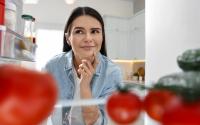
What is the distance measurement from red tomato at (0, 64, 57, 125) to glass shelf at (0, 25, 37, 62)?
1.45 ft

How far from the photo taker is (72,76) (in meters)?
1.01

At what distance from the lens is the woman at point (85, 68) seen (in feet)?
2.63

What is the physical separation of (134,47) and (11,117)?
4.12 m

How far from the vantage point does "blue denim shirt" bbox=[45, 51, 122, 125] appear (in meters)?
0.95

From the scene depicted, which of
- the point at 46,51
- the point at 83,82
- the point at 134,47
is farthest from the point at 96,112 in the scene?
the point at 134,47

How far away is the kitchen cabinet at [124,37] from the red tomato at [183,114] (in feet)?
12.6

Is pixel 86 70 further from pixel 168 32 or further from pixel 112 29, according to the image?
pixel 112 29

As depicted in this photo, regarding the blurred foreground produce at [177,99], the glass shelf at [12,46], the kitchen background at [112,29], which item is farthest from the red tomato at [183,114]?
the kitchen background at [112,29]

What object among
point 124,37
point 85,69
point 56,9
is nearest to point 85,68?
point 85,69

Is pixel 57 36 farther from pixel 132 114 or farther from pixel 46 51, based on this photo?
pixel 132 114

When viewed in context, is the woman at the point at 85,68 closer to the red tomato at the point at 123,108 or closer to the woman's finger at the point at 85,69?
the woman's finger at the point at 85,69

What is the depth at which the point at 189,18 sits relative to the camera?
428 millimetres

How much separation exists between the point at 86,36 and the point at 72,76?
23cm

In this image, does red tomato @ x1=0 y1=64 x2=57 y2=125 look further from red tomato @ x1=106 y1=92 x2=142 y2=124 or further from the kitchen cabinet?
the kitchen cabinet
